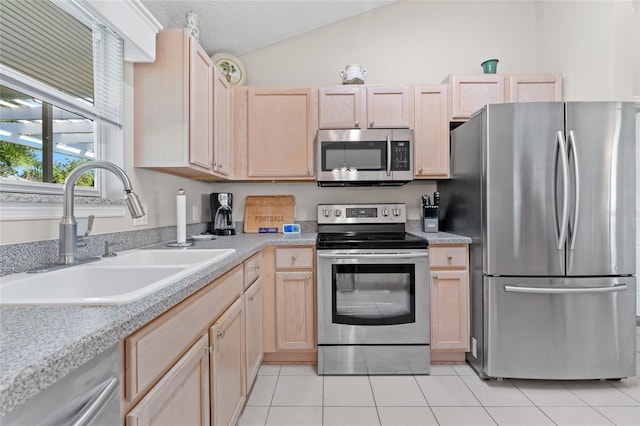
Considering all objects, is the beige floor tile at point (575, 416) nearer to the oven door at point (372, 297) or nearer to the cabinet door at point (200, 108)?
the oven door at point (372, 297)

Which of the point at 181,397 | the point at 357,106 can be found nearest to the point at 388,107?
the point at 357,106

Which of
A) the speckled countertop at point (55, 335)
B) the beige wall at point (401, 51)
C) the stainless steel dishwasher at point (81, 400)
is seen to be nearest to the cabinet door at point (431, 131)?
the beige wall at point (401, 51)

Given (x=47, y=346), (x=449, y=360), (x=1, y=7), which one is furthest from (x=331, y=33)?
(x=47, y=346)

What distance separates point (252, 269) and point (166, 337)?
105 centimetres

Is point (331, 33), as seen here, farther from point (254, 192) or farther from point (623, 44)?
point (623, 44)

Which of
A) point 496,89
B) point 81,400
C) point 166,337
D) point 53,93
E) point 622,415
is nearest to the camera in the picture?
point 81,400

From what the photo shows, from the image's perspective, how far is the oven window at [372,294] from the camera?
2199 millimetres

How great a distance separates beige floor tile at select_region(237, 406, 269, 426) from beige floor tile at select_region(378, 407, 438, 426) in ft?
2.02

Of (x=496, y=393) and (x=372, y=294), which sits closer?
(x=496, y=393)

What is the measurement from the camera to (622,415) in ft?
5.68

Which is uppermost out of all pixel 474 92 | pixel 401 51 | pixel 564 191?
pixel 401 51

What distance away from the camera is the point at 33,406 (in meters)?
0.48

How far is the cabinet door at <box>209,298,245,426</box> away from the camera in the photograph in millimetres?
1238

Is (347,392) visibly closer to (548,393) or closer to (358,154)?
(548,393)
